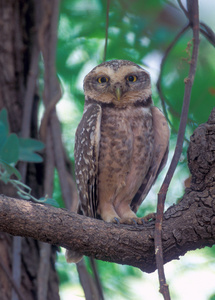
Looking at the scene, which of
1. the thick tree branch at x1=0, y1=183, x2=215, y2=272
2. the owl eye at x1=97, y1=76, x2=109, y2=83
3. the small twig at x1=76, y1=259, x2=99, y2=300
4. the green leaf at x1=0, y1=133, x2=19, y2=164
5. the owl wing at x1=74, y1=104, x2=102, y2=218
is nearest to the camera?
the thick tree branch at x1=0, y1=183, x2=215, y2=272

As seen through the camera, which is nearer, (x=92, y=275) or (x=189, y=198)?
(x=189, y=198)

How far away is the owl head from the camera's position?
2.75 m

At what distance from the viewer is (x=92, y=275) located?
288 centimetres

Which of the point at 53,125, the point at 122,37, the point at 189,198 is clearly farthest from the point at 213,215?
the point at 122,37

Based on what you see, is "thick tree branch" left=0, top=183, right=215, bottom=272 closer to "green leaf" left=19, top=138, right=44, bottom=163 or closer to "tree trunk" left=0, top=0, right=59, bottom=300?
"green leaf" left=19, top=138, right=44, bottom=163

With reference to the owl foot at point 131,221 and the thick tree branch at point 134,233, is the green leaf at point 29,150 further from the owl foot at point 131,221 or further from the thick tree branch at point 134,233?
the thick tree branch at point 134,233

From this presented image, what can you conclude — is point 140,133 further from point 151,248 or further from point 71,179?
point 151,248

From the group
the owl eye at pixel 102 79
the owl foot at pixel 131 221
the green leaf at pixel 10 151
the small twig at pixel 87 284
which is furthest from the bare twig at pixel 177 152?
the small twig at pixel 87 284

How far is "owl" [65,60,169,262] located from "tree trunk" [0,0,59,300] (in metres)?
0.46

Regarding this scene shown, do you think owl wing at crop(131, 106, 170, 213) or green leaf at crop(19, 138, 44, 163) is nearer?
green leaf at crop(19, 138, 44, 163)

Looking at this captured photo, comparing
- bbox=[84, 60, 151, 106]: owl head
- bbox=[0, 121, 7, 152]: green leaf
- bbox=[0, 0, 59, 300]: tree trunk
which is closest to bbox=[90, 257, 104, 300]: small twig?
bbox=[0, 0, 59, 300]: tree trunk

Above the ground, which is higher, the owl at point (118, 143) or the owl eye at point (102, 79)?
the owl eye at point (102, 79)

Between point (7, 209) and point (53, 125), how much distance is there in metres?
1.50

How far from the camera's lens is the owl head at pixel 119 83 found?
275cm
